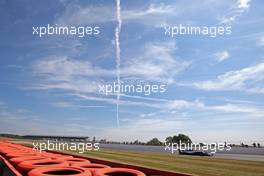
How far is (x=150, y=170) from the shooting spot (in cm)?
1118

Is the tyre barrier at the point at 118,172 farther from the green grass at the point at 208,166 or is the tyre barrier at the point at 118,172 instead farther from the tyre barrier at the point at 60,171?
the green grass at the point at 208,166

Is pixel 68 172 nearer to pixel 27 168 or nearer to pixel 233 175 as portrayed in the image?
pixel 27 168

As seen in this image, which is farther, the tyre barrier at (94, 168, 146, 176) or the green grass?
the green grass

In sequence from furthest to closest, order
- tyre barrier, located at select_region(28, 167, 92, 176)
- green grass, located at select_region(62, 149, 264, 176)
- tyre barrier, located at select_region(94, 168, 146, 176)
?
green grass, located at select_region(62, 149, 264, 176)
tyre barrier, located at select_region(94, 168, 146, 176)
tyre barrier, located at select_region(28, 167, 92, 176)

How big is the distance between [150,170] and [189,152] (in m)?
43.7

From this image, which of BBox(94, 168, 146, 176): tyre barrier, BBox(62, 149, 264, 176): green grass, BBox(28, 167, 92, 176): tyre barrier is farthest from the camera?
BBox(62, 149, 264, 176): green grass

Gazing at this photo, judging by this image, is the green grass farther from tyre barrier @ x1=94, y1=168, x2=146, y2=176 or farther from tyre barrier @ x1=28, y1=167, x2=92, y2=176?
tyre barrier @ x1=28, y1=167, x2=92, y2=176

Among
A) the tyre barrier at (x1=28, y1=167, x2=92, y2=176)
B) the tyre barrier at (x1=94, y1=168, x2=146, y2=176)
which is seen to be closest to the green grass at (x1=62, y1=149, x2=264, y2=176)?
the tyre barrier at (x1=94, y1=168, x2=146, y2=176)

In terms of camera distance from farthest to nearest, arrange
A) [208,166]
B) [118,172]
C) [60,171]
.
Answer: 1. [208,166]
2. [60,171]
3. [118,172]

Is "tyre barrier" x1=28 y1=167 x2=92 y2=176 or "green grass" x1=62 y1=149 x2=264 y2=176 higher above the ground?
"tyre barrier" x1=28 y1=167 x2=92 y2=176

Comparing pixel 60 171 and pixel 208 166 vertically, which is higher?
pixel 60 171

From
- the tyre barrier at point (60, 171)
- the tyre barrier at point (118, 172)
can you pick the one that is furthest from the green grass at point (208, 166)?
the tyre barrier at point (60, 171)

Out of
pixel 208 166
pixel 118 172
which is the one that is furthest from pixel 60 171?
pixel 208 166

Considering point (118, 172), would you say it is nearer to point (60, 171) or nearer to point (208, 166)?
point (60, 171)
